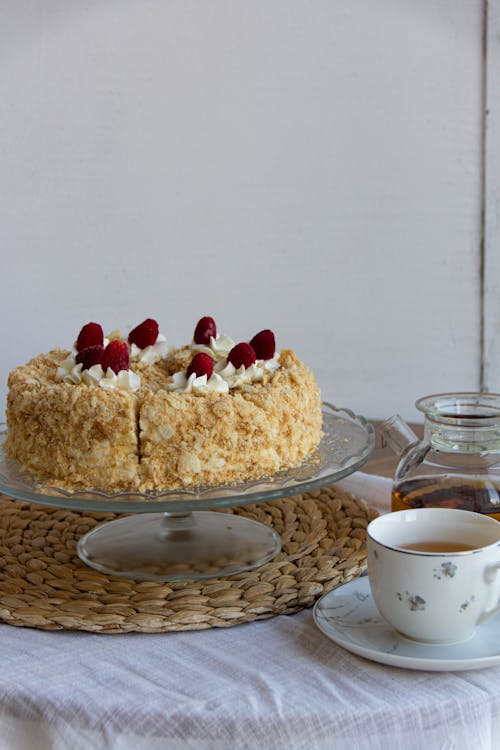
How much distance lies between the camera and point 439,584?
899mm

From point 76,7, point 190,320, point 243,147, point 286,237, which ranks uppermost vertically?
point 76,7

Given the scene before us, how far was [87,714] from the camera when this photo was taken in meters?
Result: 0.88

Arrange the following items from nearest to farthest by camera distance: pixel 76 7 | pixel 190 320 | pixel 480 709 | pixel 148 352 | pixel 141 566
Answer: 1. pixel 480 709
2. pixel 141 566
3. pixel 148 352
4. pixel 76 7
5. pixel 190 320

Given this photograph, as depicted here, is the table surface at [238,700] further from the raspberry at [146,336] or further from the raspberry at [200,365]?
the raspberry at [146,336]

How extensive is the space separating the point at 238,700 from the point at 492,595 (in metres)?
0.26

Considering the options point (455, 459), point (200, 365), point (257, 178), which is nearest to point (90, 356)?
point (200, 365)

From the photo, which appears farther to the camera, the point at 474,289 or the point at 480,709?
the point at 474,289

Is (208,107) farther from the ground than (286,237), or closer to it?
farther from the ground

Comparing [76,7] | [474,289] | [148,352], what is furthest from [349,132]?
[148,352]

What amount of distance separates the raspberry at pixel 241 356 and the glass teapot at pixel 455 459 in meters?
0.26

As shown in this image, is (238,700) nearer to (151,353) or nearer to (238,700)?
(238,700)

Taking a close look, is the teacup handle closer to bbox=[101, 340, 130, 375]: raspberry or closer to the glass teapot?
the glass teapot

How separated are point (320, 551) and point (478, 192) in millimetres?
2034

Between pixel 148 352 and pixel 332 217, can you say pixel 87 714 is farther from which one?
pixel 332 217
